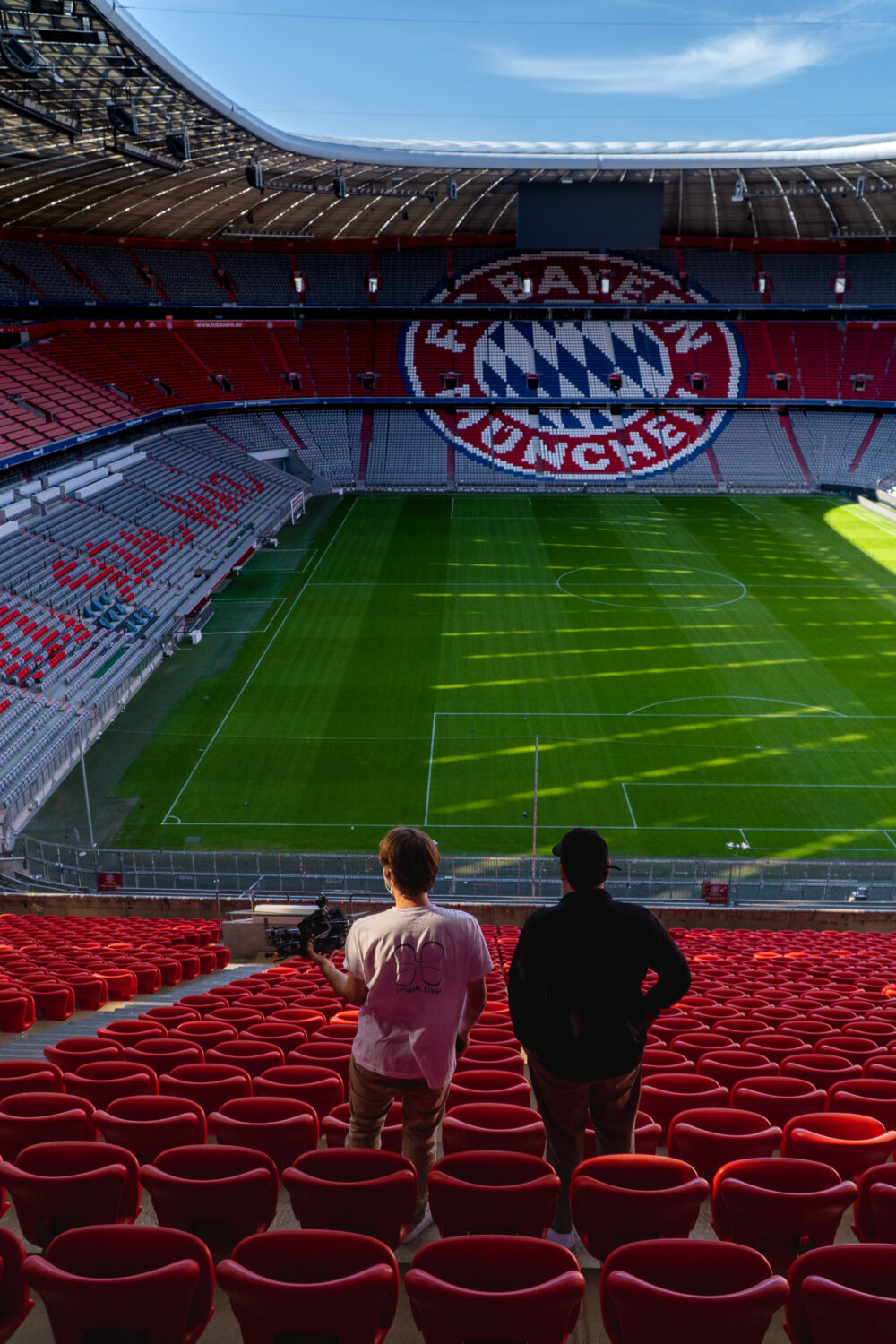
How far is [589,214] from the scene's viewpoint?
57438mm

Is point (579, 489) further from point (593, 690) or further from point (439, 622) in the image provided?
point (593, 690)

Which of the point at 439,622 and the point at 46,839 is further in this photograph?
the point at 439,622

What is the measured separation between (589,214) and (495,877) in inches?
1818

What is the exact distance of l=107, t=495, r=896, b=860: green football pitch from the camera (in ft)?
83.5

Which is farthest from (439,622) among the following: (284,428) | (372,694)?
(284,428)

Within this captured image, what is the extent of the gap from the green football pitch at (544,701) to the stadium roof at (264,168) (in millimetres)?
16484

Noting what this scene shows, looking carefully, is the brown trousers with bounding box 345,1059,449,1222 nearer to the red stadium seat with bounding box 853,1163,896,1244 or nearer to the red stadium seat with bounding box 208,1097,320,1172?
the red stadium seat with bounding box 208,1097,320,1172

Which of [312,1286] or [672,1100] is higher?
[312,1286]

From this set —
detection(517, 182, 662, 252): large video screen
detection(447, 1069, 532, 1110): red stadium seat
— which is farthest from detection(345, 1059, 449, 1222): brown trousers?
detection(517, 182, 662, 252): large video screen

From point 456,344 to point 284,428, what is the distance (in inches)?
494

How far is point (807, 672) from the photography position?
112 feet

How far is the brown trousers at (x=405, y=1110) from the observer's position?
5.13m

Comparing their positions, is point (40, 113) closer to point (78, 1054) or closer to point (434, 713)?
point (434, 713)

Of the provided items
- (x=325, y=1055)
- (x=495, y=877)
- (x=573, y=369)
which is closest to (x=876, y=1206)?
(x=325, y=1055)
